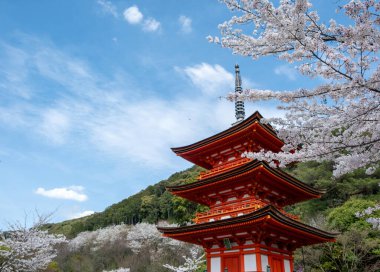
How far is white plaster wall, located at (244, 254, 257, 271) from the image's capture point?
452 inches

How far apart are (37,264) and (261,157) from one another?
16.0m

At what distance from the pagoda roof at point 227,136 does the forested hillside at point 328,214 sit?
2958mm

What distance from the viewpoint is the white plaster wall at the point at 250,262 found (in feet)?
37.7

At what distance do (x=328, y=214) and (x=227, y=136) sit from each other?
17.9 meters

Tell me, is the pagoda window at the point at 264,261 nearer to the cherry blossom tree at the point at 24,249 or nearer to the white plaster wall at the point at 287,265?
the white plaster wall at the point at 287,265

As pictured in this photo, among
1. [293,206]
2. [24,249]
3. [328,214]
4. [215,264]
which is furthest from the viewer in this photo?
[293,206]

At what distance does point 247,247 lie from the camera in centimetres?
1191

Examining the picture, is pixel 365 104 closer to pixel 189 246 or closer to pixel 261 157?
pixel 261 157

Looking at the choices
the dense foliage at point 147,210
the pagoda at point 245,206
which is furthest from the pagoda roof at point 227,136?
the dense foliage at point 147,210

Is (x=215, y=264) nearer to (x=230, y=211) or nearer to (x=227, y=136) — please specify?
(x=230, y=211)

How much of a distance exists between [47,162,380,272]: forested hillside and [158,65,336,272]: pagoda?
244 cm

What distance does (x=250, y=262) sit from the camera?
11625 millimetres

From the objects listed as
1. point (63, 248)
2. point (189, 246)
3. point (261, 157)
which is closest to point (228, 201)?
point (261, 157)

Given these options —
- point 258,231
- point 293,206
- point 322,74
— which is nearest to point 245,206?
point 258,231
